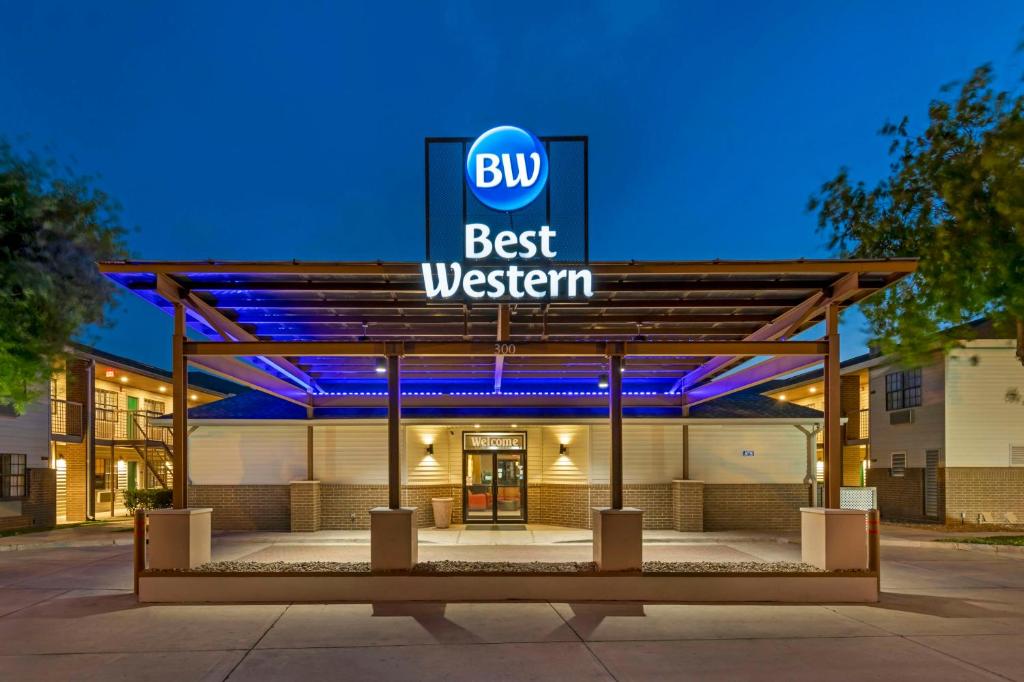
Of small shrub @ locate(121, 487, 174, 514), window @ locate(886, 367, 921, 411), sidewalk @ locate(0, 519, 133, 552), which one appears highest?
window @ locate(886, 367, 921, 411)

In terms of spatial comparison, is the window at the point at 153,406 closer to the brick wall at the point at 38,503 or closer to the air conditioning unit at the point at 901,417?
the brick wall at the point at 38,503

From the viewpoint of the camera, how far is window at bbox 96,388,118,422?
27.8m

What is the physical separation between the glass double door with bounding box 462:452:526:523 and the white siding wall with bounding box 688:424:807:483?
14.7 feet

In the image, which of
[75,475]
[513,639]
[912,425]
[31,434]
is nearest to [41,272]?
[31,434]

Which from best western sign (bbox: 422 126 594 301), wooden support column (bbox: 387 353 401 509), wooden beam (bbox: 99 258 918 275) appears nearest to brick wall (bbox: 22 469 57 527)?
wooden beam (bbox: 99 258 918 275)

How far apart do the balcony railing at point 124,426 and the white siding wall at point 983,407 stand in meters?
25.4

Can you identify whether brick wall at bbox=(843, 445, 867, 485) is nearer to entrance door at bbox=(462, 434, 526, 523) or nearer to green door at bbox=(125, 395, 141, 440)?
entrance door at bbox=(462, 434, 526, 523)

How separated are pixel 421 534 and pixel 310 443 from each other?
A: 3824 mm

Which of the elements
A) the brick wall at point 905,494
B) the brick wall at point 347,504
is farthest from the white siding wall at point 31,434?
the brick wall at point 905,494

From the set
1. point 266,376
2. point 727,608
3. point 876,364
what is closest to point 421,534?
point 266,376

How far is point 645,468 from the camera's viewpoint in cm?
1934

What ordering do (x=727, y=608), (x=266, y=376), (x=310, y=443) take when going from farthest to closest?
(x=310, y=443)
(x=266, y=376)
(x=727, y=608)

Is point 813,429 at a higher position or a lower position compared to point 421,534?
higher

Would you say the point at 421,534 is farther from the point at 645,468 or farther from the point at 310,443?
the point at 645,468
